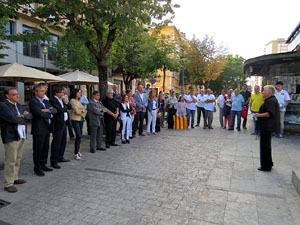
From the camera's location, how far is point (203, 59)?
28.1 m

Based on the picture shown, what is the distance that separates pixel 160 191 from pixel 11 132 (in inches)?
117

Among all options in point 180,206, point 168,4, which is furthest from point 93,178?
point 168,4

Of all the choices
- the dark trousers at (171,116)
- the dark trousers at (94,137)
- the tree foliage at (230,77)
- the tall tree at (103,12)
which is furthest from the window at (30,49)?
the tree foliage at (230,77)

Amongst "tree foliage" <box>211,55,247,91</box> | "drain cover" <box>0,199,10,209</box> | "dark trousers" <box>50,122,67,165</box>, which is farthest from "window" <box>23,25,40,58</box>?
"tree foliage" <box>211,55,247,91</box>

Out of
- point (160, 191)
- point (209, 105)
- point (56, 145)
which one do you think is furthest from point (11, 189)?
point (209, 105)

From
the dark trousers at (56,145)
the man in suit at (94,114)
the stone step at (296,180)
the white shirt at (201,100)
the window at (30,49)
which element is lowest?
the stone step at (296,180)

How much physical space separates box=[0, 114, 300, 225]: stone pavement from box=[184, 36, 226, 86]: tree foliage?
2205cm

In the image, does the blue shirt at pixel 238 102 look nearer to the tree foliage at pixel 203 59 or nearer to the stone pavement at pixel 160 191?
the stone pavement at pixel 160 191

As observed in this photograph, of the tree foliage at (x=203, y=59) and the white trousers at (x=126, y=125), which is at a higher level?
the tree foliage at (x=203, y=59)

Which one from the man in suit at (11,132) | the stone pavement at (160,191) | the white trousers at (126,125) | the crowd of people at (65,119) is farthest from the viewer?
the white trousers at (126,125)

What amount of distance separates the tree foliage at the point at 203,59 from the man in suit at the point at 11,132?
2491 centimetres

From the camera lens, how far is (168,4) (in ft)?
28.6

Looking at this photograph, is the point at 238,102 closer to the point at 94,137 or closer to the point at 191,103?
the point at 191,103

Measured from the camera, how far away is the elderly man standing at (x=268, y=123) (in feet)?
17.1
